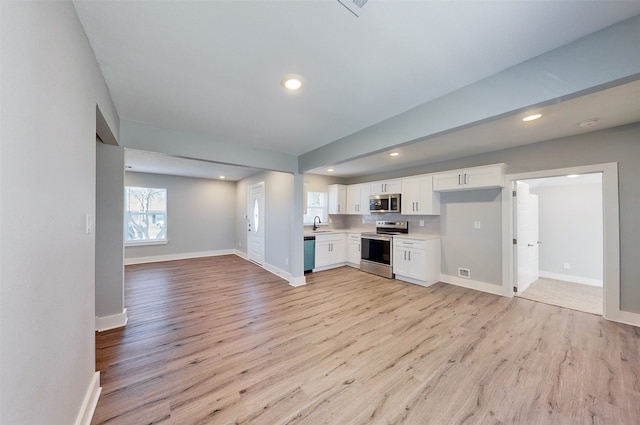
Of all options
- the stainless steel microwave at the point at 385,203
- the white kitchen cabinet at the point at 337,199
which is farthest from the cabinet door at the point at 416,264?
the white kitchen cabinet at the point at 337,199

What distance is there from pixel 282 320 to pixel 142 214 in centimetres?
569

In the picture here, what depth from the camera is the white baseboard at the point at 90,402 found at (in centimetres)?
146

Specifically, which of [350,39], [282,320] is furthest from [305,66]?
[282,320]

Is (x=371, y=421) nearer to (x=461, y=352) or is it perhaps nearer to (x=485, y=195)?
(x=461, y=352)

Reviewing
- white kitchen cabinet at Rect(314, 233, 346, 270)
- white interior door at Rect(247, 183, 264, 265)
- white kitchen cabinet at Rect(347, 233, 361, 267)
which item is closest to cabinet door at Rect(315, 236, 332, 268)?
white kitchen cabinet at Rect(314, 233, 346, 270)

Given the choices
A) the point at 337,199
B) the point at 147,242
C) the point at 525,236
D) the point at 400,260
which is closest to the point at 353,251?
the point at 400,260

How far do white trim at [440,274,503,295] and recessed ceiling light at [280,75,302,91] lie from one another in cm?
446

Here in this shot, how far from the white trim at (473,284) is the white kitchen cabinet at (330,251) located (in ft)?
7.58

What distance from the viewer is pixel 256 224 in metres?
6.27

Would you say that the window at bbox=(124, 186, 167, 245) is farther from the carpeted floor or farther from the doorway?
the carpeted floor

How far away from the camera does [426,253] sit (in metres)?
4.44

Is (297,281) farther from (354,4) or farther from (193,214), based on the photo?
(193,214)

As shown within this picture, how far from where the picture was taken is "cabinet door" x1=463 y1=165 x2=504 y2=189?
3.78m

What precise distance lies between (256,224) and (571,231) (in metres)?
7.14
